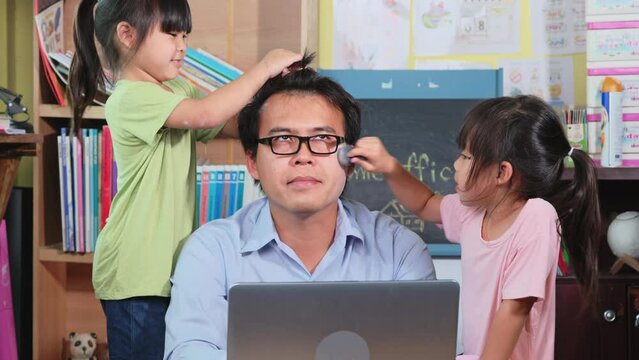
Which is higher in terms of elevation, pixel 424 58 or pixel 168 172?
pixel 424 58

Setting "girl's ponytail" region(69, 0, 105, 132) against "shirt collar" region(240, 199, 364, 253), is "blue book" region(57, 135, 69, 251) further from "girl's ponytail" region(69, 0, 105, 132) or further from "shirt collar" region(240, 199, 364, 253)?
"shirt collar" region(240, 199, 364, 253)

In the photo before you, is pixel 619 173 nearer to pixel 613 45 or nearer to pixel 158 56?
pixel 613 45

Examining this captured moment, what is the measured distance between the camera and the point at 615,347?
9.01 feet

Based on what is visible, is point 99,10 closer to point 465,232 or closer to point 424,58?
point 465,232

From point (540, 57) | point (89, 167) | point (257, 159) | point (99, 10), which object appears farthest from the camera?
point (540, 57)

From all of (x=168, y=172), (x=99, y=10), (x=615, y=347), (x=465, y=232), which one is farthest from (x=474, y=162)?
(x=615, y=347)

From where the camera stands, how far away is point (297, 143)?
1.71 meters

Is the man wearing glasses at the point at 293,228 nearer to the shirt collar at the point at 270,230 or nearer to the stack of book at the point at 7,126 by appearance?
the shirt collar at the point at 270,230

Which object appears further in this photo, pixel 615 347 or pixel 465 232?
pixel 615 347

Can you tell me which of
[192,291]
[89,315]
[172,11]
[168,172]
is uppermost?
[172,11]

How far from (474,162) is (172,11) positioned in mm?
720

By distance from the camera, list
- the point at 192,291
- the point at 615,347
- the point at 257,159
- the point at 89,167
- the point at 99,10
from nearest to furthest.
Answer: the point at 192,291, the point at 257,159, the point at 99,10, the point at 615,347, the point at 89,167

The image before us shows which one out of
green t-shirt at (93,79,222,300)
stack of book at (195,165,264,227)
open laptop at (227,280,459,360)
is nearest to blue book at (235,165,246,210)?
stack of book at (195,165,264,227)

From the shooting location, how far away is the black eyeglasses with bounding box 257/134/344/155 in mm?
1703
